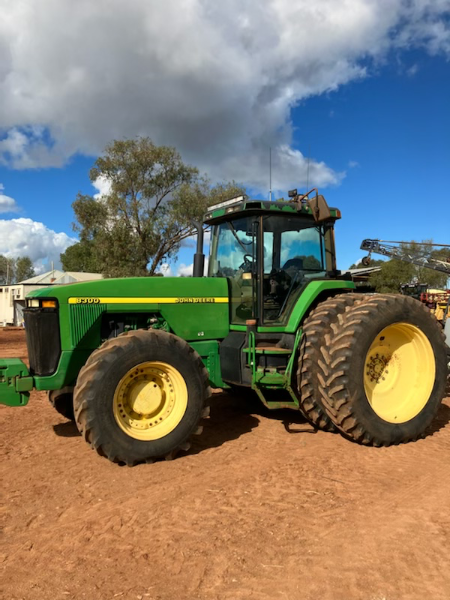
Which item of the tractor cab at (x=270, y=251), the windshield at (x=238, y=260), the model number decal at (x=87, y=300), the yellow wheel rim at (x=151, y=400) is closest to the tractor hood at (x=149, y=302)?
the model number decal at (x=87, y=300)

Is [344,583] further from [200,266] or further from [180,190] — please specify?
[180,190]

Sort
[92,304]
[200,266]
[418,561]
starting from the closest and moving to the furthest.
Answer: [418,561], [92,304], [200,266]

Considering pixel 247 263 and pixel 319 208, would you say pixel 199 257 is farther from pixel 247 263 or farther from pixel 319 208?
pixel 319 208

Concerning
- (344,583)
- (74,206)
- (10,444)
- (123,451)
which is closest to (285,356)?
(123,451)

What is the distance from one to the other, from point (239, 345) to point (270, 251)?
1153mm

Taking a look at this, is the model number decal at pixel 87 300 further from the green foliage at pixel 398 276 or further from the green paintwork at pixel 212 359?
the green foliage at pixel 398 276

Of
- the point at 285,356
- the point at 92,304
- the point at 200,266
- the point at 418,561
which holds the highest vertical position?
the point at 200,266

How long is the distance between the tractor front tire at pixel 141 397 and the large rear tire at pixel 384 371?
1.41 m

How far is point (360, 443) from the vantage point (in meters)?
4.94

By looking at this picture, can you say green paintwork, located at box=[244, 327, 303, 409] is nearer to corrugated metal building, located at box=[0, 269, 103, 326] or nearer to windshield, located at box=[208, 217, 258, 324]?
windshield, located at box=[208, 217, 258, 324]

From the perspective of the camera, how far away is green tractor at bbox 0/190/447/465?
14.5 ft

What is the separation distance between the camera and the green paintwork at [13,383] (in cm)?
439

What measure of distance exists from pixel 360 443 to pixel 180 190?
67.0ft

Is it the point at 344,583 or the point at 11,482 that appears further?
the point at 11,482
